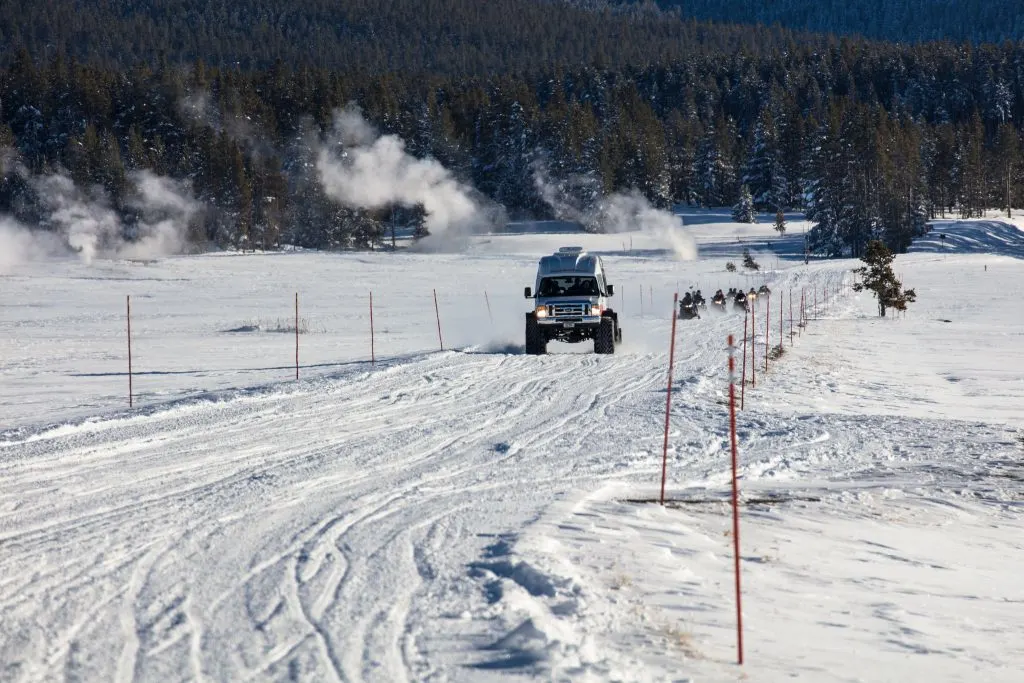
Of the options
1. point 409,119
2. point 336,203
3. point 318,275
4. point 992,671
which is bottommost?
point 992,671

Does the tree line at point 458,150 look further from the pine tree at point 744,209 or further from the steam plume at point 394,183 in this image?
the pine tree at point 744,209

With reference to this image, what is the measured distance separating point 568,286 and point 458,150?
89802 mm

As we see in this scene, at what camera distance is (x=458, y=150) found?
114 m

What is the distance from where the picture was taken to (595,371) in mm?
22672

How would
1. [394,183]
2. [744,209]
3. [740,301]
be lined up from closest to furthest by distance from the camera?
[740,301] < [394,183] < [744,209]

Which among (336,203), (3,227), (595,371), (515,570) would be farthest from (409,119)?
(515,570)

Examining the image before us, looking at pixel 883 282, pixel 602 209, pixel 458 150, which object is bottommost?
pixel 883 282

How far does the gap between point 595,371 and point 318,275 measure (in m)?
46.1

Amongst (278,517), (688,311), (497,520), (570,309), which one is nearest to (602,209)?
(688,311)

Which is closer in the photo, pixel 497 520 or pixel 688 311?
pixel 497 520

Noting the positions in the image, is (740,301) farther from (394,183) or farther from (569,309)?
(394,183)

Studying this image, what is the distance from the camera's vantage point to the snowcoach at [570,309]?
2545cm

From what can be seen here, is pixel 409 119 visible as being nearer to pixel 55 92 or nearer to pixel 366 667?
pixel 55 92

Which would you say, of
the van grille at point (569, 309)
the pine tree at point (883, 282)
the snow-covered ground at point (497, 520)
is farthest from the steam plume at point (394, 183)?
the snow-covered ground at point (497, 520)
